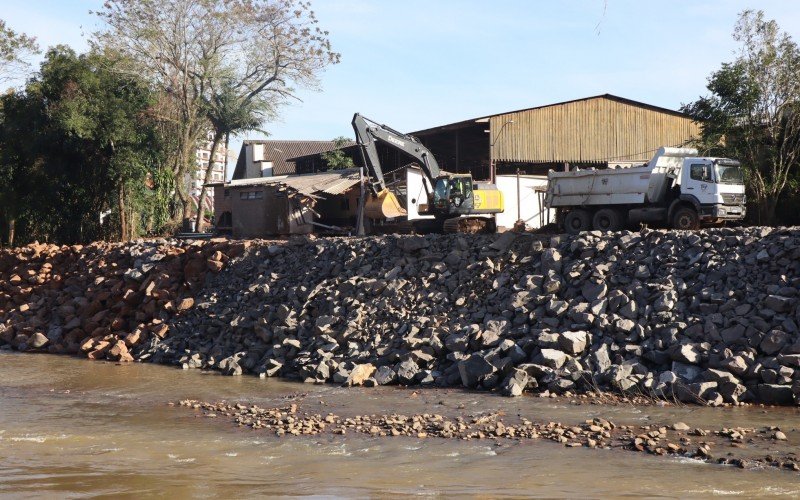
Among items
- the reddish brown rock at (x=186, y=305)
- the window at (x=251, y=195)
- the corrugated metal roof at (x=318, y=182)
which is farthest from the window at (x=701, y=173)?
the window at (x=251, y=195)

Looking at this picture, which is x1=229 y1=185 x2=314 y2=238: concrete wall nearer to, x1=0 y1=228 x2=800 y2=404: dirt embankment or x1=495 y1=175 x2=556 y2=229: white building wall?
x1=0 y1=228 x2=800 y2=404: dirt embankment

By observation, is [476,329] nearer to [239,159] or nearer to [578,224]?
[578,224]

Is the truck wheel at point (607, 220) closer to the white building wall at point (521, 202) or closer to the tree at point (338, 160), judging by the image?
the white building wall at point (521, 202)

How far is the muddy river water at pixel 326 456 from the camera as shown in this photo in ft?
30.0

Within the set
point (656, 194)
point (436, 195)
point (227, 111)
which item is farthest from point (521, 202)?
point (227, 111)

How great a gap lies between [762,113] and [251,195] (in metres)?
17.7

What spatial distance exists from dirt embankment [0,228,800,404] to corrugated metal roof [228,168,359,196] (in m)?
7.21

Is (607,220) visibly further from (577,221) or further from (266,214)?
(266,214)

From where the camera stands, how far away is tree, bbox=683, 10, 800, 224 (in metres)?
25.0

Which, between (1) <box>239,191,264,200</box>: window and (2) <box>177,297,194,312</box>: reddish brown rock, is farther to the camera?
(1) <box>239,191,264,200</box>: window

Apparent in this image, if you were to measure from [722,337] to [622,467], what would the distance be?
522 centimetres

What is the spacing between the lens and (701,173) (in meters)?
19.8

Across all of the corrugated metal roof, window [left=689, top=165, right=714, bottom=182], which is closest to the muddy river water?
window [left=689, top=165, right=714, bottom=182]

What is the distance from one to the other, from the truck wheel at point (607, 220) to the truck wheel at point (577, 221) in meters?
0.25
